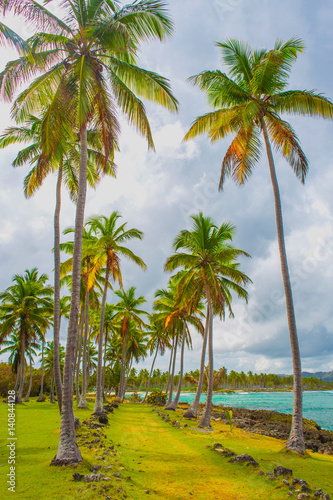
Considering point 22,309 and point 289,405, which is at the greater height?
point 22,309

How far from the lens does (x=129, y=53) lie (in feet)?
33.7

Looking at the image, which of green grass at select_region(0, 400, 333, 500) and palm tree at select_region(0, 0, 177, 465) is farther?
palm tree at select_region(0, 0, 177, 465)

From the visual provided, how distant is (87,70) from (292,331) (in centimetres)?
959

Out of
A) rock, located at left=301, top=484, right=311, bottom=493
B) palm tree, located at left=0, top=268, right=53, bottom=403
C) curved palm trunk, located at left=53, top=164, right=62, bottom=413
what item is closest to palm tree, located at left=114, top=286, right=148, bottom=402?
palm tree, located at left=0, top=268, right=53, bottom=403

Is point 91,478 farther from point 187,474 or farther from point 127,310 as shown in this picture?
point 127,310

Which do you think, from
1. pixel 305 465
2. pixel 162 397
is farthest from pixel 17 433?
pixel 162 397

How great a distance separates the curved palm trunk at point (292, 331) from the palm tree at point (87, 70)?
14.6 ft

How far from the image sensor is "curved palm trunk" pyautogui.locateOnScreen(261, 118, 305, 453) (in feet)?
29.3

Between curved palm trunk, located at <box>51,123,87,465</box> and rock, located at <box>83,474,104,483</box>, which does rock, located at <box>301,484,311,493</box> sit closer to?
rock, located at <box>83,474,104,483</box>

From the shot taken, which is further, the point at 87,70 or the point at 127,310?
the point at 127,310

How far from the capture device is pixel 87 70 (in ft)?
27.2

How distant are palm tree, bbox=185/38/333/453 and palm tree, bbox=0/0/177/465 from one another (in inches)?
132

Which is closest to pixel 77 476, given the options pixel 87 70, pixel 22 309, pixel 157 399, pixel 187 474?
pixel 187 474

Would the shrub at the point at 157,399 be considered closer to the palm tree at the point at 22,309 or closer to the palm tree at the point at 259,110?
the palm tree at the point at 22,309
